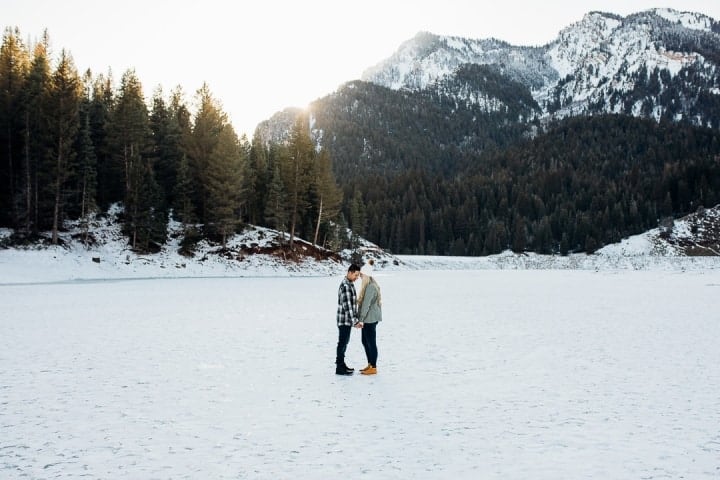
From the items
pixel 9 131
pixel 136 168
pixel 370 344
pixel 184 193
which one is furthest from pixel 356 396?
pixel 9 131

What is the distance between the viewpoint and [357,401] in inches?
310

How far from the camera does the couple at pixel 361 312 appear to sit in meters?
9.76

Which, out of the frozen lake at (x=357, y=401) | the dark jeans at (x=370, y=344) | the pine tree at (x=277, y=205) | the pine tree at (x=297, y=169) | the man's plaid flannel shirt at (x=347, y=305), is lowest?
the frozen lake at (x=357, y=401)

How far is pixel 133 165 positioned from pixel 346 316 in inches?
1779

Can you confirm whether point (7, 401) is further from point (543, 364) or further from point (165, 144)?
point (165, 144)

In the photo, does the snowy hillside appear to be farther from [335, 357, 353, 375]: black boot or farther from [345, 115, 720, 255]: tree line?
[335, 357, 353, 375]: black boot

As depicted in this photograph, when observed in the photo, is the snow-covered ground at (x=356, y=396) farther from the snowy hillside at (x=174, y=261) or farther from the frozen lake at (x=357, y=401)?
the snowy hillside at (x=174, y=261)

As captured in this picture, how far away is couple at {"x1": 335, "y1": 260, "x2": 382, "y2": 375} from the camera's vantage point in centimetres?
976

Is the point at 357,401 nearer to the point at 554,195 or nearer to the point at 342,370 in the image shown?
the point at 342,370

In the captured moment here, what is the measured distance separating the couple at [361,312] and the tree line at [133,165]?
39.2 meters

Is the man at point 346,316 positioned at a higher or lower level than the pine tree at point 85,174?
lower

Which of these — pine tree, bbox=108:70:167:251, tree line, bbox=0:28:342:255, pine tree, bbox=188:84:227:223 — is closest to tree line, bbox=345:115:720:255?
tree line, bbox=0:28:342:255

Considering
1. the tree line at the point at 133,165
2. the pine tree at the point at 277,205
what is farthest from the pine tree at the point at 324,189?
the pine tree at the point at 277,205

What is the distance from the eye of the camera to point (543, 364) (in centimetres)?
1061
